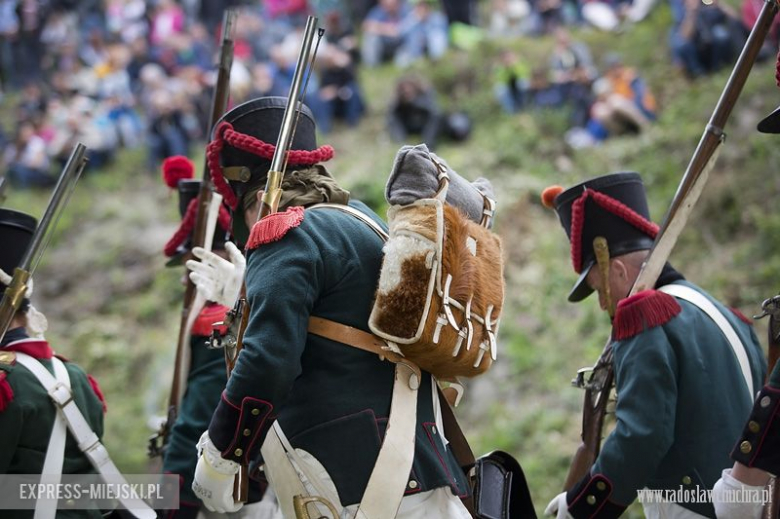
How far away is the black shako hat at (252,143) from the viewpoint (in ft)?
12.4

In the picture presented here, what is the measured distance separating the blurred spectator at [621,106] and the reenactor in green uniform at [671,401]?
9490mm

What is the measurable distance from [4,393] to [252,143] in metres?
1.46

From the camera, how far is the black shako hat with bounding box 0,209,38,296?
4371 mm

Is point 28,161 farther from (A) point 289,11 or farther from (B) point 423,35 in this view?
(B) point 423,35

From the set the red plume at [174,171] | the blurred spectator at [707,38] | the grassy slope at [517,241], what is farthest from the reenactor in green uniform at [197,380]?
the blurred spectator at [707,38]

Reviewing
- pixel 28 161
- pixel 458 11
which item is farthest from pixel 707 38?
pixel 28 161

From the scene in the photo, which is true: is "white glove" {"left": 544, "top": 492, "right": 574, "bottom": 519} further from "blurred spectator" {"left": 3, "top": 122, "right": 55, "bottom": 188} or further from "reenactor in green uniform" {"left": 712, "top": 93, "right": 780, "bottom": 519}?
"blurred spectator" {"left": 3, "top": 122, "right": 55, "bottom": 188}

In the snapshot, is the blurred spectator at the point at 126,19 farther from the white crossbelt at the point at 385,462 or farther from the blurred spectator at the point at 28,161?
the white crossbelt at the point at 385,462

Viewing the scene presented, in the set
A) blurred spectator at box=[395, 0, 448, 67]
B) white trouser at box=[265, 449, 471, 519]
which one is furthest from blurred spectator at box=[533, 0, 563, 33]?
white trouser at box=[265, 449, 471, 519]

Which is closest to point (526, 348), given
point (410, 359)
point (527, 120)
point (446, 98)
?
point (527, 120)

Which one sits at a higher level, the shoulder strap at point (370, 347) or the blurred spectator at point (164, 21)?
the blurred spectator at point (164, 21)

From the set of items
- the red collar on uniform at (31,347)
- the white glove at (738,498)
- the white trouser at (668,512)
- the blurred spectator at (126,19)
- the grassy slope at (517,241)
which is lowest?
the white glove at (738,498)

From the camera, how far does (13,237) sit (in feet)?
14.5

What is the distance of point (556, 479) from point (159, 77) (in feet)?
46.3
